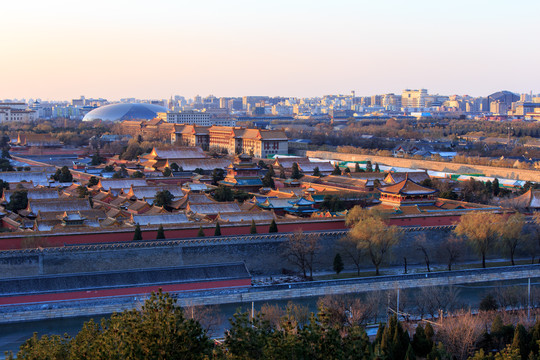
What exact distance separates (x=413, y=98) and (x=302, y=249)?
107 metres

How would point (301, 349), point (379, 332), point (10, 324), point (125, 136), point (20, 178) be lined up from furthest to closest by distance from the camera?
1. point (125, 136)
2. point (20, 178)
3. point (10, 324)
4. point (379, 332)
5. point (301, 349)

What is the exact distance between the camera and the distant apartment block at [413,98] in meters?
117

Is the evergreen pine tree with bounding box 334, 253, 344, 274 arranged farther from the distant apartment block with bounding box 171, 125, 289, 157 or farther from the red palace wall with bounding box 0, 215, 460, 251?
the distant apartment block with bounding box 171, 125, 289, 157

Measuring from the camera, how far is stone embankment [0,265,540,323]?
1307 centimetres

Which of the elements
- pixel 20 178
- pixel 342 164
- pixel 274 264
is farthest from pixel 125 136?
pixel 274 264

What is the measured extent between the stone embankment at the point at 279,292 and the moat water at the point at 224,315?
0.15m

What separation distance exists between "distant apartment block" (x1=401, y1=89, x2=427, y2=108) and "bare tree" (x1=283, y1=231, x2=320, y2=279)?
340 feet

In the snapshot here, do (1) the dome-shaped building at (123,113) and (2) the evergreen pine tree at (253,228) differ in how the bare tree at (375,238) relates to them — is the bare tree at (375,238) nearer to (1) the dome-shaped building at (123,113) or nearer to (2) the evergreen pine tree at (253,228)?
(2) the evergreen pine tree at (253,228)

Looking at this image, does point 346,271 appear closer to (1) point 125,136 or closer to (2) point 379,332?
(2) point 379,332

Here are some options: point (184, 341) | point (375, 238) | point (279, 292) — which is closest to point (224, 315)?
point (279, 292)

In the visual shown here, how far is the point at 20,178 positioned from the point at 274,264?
12.7 metres

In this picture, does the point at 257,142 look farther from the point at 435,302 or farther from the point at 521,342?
the point at 521,342

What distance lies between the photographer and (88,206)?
18938mm

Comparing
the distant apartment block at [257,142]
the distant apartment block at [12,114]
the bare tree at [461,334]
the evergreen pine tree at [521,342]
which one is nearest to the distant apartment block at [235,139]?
the distant apartment block at [257,142]
